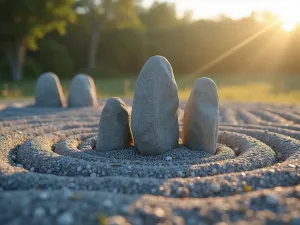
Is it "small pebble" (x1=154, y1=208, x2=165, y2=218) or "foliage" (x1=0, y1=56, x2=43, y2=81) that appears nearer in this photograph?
"small pebble" (x1=154, y1=208, x2=165, y2=218)

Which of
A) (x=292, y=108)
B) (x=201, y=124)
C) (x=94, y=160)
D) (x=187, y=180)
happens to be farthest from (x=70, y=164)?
(x=292, y=108)

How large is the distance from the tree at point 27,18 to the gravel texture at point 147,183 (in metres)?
25.0

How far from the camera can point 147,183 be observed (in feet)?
18.0

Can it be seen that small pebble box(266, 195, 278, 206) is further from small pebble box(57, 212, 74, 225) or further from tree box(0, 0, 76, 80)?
tree box(0, 0, 76, 80)

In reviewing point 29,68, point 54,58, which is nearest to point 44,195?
point 54,58

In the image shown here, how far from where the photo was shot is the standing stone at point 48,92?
1684cm

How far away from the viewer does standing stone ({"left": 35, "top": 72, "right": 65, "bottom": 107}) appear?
663 inches

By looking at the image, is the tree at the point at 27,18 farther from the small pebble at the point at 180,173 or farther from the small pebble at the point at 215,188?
the small pebble at the point at 215,188

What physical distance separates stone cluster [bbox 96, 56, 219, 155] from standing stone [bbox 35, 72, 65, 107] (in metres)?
9.49

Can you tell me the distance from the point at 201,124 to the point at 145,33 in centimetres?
4325

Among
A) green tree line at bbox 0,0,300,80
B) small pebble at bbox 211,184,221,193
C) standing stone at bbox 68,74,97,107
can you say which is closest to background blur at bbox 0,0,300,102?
green tree line at bbox 0,0,300,80

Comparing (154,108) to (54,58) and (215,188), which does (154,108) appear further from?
(54,58)

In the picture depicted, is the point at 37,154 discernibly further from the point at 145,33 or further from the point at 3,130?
the point at 145,33

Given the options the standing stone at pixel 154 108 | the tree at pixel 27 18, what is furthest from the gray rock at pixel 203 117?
the tree at pixel 27 18
